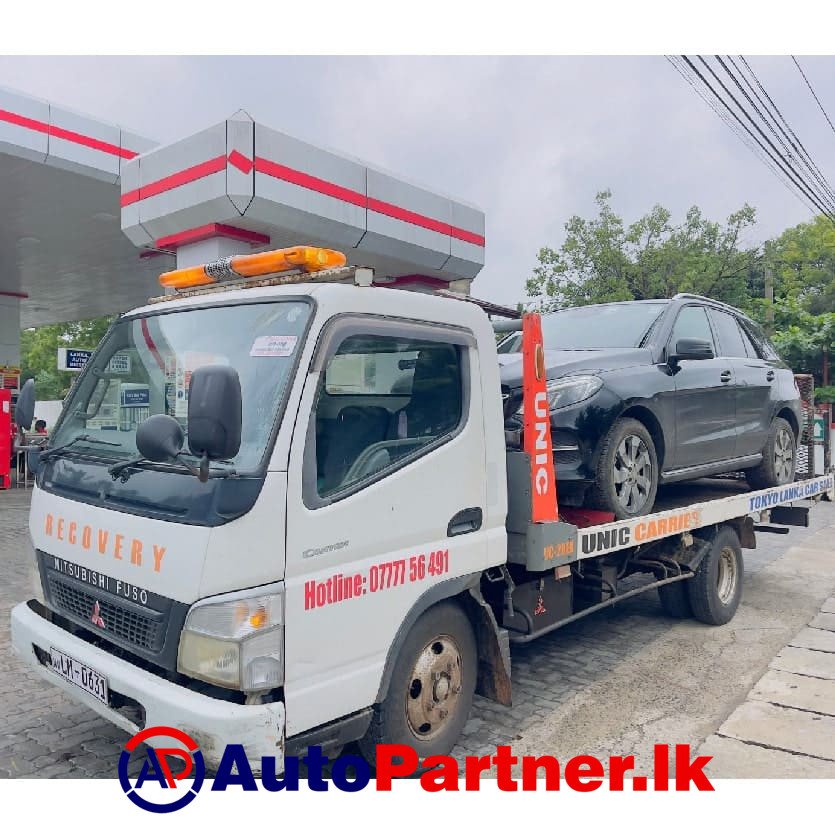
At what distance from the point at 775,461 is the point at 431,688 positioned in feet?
14.6

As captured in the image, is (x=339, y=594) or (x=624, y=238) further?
(x=624, y=238)

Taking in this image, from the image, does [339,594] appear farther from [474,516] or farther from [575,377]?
[575,377]

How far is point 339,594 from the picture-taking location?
2.84 meters

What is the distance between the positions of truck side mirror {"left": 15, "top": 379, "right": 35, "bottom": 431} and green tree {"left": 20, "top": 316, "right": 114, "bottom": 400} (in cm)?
3343

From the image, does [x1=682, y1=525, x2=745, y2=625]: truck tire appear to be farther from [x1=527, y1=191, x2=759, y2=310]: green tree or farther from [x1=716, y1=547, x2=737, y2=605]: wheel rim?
[x1=527, y1=191, x2=759, y2=310]: green tree

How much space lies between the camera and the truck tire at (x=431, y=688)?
10.2ft

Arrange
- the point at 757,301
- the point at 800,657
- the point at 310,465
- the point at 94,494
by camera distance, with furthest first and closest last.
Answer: the point at 757,301 → the point at 800,657 → the point at 94,494 → the point at 310,465

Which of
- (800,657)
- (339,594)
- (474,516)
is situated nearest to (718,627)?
(800,657)

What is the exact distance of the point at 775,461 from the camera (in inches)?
255

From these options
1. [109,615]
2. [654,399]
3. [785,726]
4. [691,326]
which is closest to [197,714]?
[109,615]

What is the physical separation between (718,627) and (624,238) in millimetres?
22969

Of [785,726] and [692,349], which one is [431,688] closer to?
[785,726]

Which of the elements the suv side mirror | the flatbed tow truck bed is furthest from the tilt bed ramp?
the suv side mirror

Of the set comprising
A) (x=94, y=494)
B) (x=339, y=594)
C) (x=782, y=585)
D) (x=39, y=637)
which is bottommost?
(x=782, y=585)
